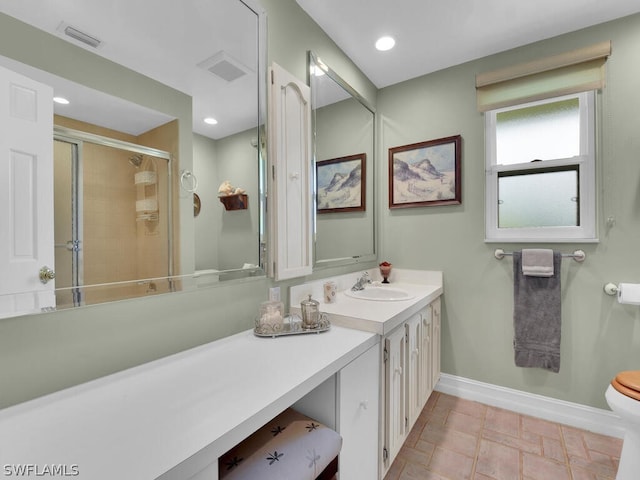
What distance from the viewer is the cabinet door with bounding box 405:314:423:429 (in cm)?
163

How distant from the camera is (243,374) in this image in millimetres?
938

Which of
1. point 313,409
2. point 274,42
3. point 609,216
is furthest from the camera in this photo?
point 609,216

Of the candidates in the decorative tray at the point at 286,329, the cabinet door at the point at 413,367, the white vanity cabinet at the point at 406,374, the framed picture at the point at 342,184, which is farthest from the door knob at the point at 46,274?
the cabinet door at the point at 413,367

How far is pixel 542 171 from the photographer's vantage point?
2021 millimetres

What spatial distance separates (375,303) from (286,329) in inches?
23.0

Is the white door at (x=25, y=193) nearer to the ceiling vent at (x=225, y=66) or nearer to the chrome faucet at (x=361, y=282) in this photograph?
the ceiling vent at (x=225, y=66)

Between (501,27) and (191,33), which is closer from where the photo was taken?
(191,33)

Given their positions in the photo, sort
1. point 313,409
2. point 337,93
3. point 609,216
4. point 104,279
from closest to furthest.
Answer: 1. point 104,279
2. point 313,409
3. point 609,216
4. point 337,93

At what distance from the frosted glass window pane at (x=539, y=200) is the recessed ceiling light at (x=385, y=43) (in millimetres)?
1214

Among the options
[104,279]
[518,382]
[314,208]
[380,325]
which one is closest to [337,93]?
[314,208]

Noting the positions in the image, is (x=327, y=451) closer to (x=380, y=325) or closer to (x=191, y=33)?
(x=380, y=325)

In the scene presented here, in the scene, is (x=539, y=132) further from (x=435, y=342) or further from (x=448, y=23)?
(x=435, y=342)

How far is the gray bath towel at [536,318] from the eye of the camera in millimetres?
1914

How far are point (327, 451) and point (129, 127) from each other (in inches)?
49.0
